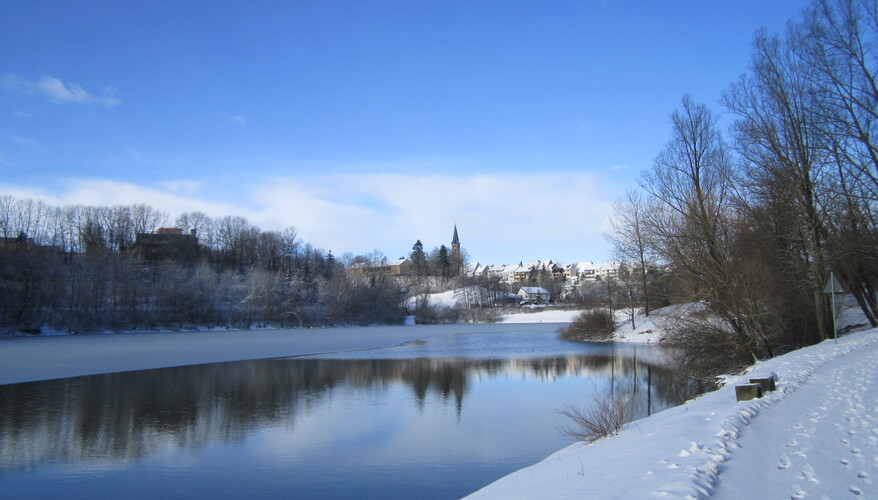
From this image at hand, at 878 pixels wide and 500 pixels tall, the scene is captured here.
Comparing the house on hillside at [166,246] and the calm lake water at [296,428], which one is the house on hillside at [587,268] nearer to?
the house on hillside at [166,246]

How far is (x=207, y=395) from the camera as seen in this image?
16.9 metres

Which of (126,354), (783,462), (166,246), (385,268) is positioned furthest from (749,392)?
(385,268)

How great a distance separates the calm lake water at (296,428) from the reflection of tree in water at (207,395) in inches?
2.6

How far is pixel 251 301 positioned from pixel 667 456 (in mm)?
60681

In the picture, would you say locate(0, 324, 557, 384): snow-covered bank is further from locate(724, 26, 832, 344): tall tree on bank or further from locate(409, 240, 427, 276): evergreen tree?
locate(409, 240, 427, 276): evergreen tree

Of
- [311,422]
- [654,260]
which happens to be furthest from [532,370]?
[311,422]

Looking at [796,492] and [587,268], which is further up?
[587,268]

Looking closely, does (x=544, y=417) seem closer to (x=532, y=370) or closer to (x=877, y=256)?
(x=532, y=370)

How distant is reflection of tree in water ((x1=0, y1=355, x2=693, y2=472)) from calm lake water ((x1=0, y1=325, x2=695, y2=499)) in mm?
65

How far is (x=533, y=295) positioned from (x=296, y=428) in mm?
94898

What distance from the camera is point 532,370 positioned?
22.3 meters

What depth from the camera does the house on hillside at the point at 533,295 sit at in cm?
10180

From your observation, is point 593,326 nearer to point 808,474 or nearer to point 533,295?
point 808,474

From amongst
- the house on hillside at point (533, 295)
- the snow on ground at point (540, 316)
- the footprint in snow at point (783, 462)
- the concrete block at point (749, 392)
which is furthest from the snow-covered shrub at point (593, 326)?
the house on hillside at point (533, 295)
